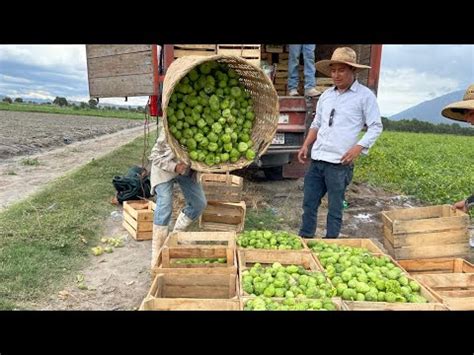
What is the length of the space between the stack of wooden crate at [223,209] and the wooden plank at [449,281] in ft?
9.59

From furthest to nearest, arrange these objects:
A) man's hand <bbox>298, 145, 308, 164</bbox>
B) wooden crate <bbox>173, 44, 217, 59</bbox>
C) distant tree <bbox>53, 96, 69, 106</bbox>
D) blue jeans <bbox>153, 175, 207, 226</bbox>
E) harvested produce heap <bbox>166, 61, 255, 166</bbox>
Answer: distant tree <bbox>53, 96, 69, 106</bbox> → wooden crate <bbox>173, 44, 217, 59</bbox> → man's hand <bbox>298, 145, 308, 164</bbox> → blue jeans <bbox>153, 175, 207, 226</bbox> → harvested produce heap <bbox>166, 61, 255, 166</bbox>

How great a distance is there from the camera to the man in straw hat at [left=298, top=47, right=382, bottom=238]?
444 cm

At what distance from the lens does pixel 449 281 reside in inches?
146

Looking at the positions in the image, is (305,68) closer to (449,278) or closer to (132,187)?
(132,187)

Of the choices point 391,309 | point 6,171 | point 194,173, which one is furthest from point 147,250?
point 6,171

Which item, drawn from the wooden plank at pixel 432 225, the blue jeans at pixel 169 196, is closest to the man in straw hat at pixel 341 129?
the wooden plank at pixel 432 225

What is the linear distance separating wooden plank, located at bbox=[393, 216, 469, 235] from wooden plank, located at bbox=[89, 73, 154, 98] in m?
3.86

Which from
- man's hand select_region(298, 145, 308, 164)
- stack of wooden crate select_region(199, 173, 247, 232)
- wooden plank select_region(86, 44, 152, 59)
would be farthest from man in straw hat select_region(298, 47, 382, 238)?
wooden plank select_region(86, 44, 152, 59)

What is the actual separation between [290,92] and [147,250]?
3687 millimetres

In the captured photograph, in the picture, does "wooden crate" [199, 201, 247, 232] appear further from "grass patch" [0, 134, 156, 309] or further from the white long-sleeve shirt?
the white long-sleeve shirt

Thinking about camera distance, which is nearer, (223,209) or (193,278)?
(193,278)

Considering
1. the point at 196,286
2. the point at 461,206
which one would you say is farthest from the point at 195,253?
the point at 461,206

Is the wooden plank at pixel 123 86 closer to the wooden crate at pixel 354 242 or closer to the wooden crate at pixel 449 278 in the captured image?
the wooden crate at pixel 354 242

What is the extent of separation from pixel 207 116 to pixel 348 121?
5.75 ft
